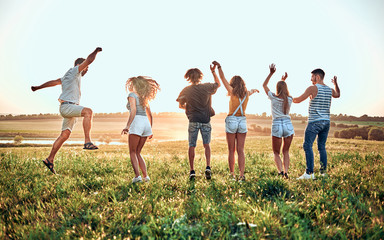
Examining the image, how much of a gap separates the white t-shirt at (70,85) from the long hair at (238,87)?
169 inches

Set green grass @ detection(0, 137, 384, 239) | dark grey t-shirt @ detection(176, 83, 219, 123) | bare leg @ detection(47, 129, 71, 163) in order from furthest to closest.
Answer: bare leg @ detection(47, 129, 71, 163) → dark grey t-shirt @ detection(176, 83, 219, 123) → green grass @ detection(0, 137, 384, 239)

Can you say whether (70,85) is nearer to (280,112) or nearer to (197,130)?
(197,130)

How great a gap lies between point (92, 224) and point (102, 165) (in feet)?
13.9

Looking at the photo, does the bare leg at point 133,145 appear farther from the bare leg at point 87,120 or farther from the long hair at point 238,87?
the long hair at point 238,87

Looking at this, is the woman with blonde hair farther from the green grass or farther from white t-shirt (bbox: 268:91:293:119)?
the green grass

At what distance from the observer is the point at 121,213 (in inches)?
163

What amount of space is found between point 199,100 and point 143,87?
1.51 m

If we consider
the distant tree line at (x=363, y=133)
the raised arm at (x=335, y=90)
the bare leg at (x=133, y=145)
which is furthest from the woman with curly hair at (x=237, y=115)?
the distant tree line at (x=363, y=133)

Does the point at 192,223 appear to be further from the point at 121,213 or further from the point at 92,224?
the point at 92,224

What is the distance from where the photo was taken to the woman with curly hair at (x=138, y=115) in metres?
6.12

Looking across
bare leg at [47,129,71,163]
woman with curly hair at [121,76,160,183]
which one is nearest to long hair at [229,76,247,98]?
woman with curly hair at [121,76,160,183]

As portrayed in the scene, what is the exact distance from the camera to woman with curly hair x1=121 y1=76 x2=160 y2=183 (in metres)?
6.12

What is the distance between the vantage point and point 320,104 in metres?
6.69

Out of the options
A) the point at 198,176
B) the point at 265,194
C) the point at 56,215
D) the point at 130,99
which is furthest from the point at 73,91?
the point at 265,194
